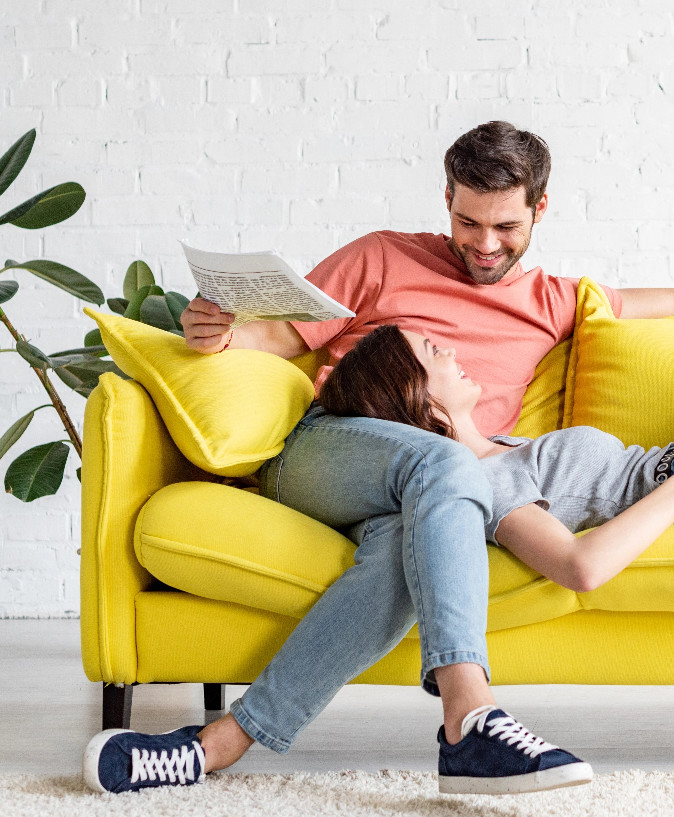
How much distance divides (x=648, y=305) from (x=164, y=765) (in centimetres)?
140

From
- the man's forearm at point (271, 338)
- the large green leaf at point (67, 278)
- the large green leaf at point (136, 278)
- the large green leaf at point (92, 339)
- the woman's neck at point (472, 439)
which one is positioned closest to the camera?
the woman's neck at point (472, 439)

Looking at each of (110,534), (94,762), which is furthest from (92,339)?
(94,762)

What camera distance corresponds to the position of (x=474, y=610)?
1.16 metres

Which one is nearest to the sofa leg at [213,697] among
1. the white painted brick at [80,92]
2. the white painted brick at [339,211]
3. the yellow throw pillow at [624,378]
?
the yellow throw pillow at [624,378]

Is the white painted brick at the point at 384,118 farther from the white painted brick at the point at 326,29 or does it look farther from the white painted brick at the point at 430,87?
the white painted brick at the point at 326,29

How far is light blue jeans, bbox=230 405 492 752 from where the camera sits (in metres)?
1.16

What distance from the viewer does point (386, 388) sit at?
144 centimetres

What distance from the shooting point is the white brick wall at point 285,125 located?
105 inches

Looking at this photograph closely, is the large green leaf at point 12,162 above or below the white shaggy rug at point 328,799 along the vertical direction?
above

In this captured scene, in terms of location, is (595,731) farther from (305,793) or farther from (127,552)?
(127,552)

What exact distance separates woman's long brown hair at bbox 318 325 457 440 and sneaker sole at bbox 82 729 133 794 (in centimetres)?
60

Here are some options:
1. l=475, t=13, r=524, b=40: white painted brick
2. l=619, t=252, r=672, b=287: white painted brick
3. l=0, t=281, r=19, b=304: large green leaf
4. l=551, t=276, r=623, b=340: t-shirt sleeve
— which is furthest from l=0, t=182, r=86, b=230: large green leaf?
l=619, t=252, r=672, b=287: white painted brick

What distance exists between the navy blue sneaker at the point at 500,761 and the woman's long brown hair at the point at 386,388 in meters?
0.50

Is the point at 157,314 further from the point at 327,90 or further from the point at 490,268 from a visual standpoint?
the point at 327,90
